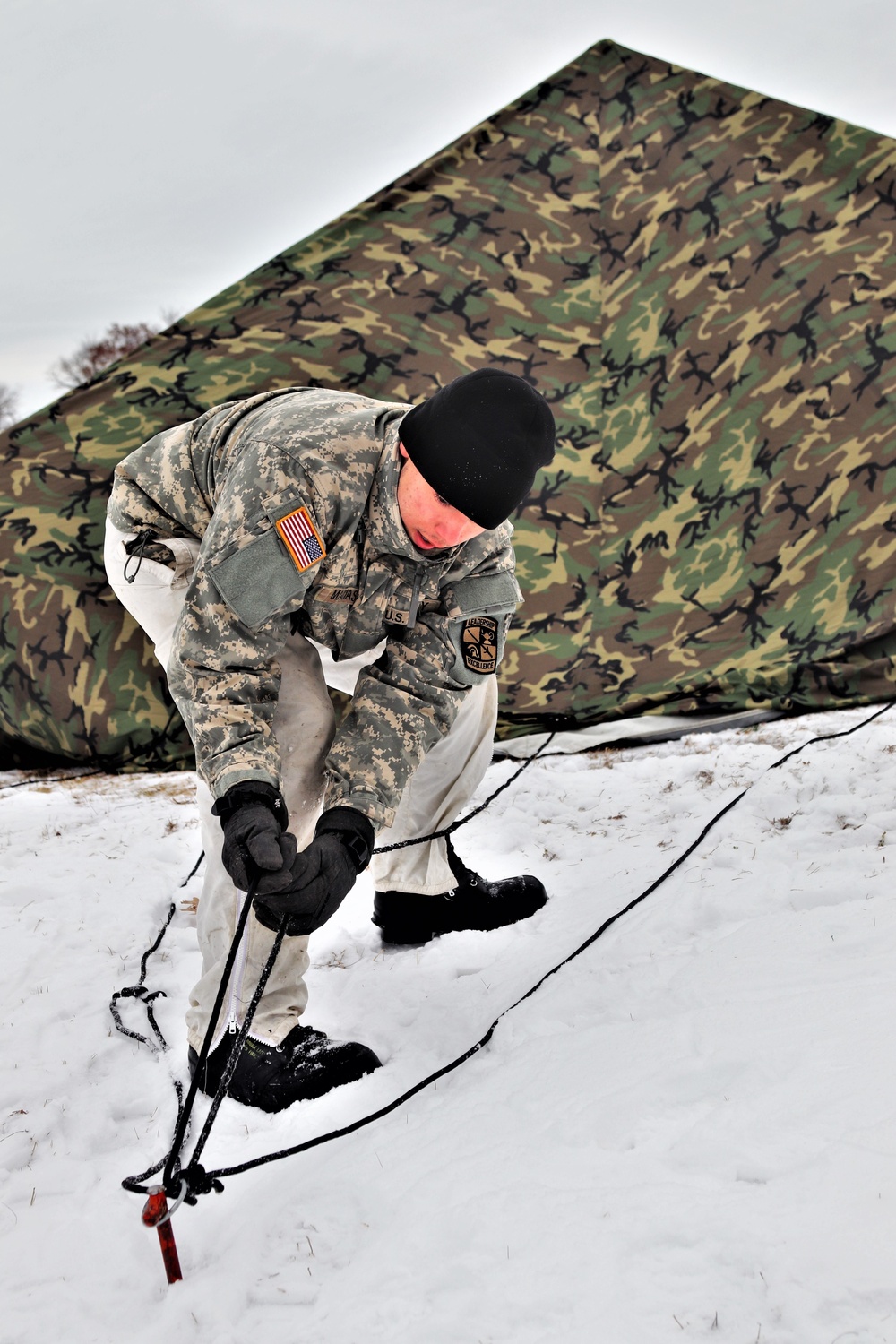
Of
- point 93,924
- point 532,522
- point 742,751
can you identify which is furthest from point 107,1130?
point 532,522

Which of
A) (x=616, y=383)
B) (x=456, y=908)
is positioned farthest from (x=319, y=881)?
(x=616, y=383)

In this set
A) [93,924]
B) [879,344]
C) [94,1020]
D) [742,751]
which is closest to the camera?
[94,1020]

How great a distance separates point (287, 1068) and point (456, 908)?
57 cm

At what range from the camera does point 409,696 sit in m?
1.69

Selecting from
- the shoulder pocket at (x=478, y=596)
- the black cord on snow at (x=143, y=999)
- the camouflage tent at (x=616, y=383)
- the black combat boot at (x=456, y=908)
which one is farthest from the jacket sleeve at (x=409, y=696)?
the camouflage tent at (x=616, y=383)

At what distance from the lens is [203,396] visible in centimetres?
301

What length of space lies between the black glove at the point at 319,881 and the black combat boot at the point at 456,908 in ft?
1.58

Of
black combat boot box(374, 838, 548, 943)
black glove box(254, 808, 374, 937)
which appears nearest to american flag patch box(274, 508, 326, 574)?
black glove box(254, 808, 374, 937)

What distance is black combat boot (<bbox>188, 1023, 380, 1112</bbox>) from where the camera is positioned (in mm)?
1438

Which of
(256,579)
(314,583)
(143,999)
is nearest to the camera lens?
(256,579)

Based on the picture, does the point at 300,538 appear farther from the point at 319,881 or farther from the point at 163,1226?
the point at 163,1226

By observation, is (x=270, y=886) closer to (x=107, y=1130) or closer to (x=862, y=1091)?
(x=107, y=1130)

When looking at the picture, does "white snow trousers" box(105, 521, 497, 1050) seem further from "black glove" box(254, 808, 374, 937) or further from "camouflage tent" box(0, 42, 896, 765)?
"camouflage tent" box(0, 42, 896, 765)

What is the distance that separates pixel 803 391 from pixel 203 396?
6.49ft
